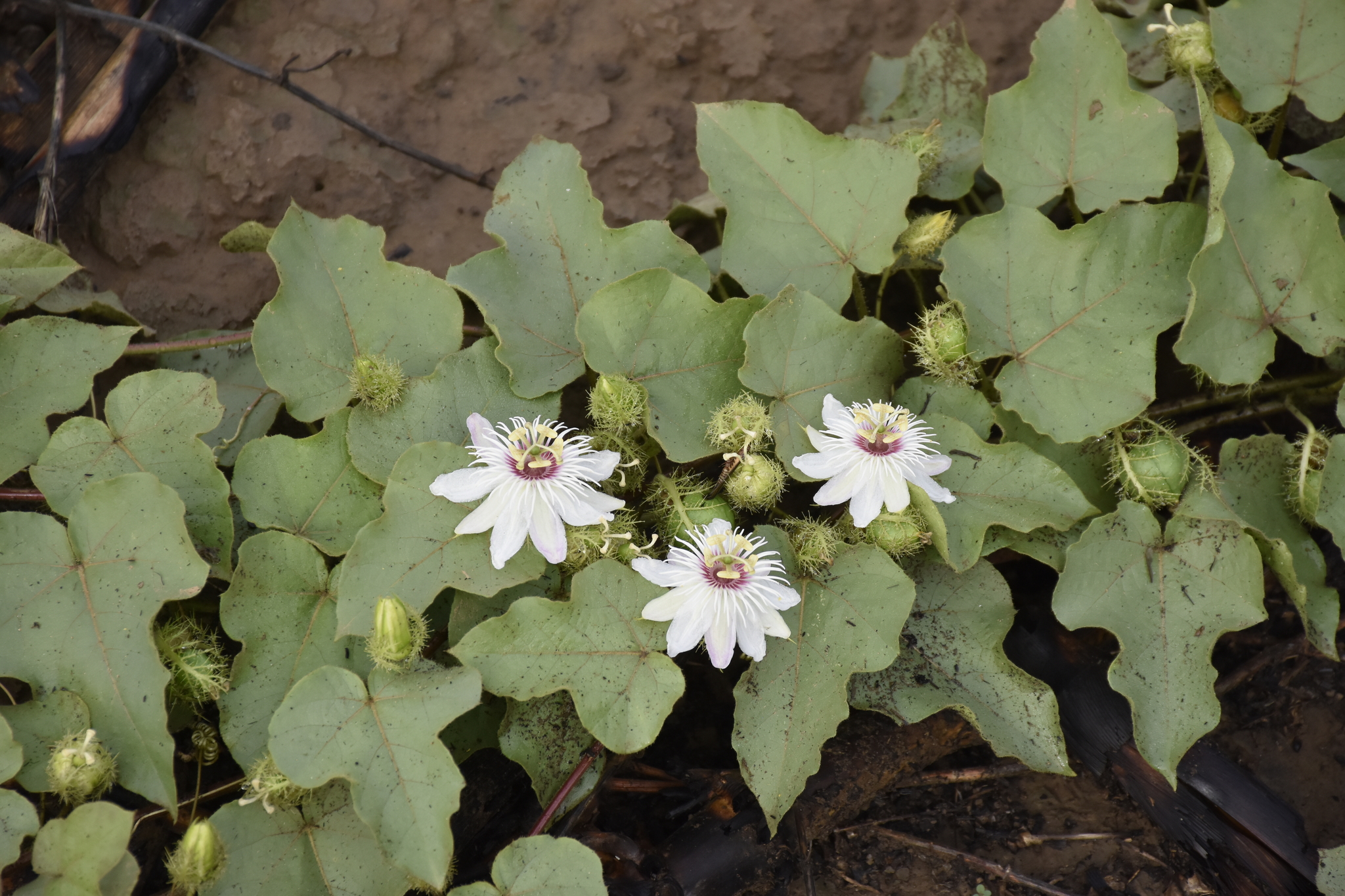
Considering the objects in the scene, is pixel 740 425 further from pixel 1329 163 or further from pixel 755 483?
pixel 1329 163

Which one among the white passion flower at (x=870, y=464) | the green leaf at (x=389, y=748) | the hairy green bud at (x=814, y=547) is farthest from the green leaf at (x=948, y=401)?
the green leaf at (x=389, y=748)

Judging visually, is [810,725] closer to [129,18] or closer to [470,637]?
[470,637]

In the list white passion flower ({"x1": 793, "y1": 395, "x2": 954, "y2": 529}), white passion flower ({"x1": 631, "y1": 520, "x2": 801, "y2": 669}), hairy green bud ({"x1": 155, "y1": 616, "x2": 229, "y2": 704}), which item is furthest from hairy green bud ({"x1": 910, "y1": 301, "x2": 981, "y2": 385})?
hairy green bud ({"x1": 155, "y1": 616, "x2": 229, "y2": 704})

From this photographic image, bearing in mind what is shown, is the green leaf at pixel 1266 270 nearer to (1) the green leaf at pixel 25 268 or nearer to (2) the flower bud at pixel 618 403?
(2) the flower bud at pixel 618 403

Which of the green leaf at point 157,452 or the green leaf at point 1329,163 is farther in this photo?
the green leaf at point 1329,163

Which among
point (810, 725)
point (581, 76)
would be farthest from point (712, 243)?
point (810, 725)

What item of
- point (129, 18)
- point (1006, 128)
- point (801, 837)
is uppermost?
point (129, 18)

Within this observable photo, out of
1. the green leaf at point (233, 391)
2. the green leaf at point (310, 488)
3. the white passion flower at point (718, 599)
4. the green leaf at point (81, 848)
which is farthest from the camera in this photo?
the green leaf at point (233, 391)

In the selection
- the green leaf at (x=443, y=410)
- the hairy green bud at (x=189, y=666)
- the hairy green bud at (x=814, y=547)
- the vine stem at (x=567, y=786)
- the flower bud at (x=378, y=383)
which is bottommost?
the vine stem at (x=567, y=786)
